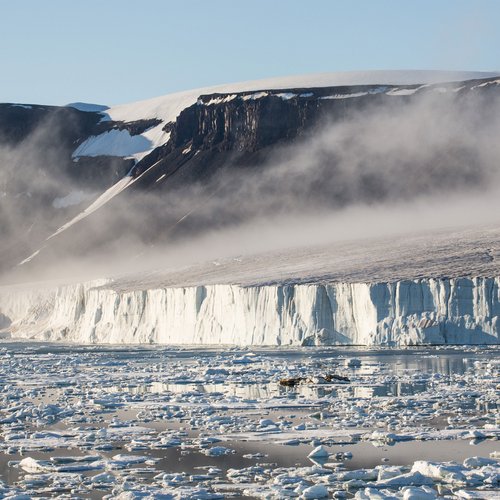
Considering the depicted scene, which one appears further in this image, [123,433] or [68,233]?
[68,233]

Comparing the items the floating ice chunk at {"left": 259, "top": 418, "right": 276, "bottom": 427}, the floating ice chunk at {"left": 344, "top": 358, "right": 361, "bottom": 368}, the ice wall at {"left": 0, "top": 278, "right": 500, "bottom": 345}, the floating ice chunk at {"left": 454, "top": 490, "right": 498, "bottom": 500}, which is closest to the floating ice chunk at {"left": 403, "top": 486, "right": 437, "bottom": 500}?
the floating ice chunk at {"left": 454, "top": 490, "right": 498, "bottom": 500}

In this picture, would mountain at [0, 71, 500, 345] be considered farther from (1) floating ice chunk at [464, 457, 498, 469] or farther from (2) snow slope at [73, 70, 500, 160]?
(1) floating ice chunk at [464, 457, 498, 469]

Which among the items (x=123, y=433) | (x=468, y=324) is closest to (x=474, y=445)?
(x=123, y=433)

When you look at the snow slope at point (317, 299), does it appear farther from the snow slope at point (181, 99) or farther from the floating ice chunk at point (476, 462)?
the snow slope at point (181, 99)

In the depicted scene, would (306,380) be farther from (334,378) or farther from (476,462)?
(476,462)

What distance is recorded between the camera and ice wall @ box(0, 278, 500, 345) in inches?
1550

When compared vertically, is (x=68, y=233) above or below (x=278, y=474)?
above

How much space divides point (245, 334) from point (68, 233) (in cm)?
5812

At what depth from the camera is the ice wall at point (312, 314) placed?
39375 mm

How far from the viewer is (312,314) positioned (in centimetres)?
4206

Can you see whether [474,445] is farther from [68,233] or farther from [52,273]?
[68,233]

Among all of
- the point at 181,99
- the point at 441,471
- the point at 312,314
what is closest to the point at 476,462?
the point at 441,471

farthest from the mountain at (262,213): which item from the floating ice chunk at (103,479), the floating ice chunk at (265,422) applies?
the floating ice chunk at (103,479)

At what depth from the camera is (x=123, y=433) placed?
57.3 feet
